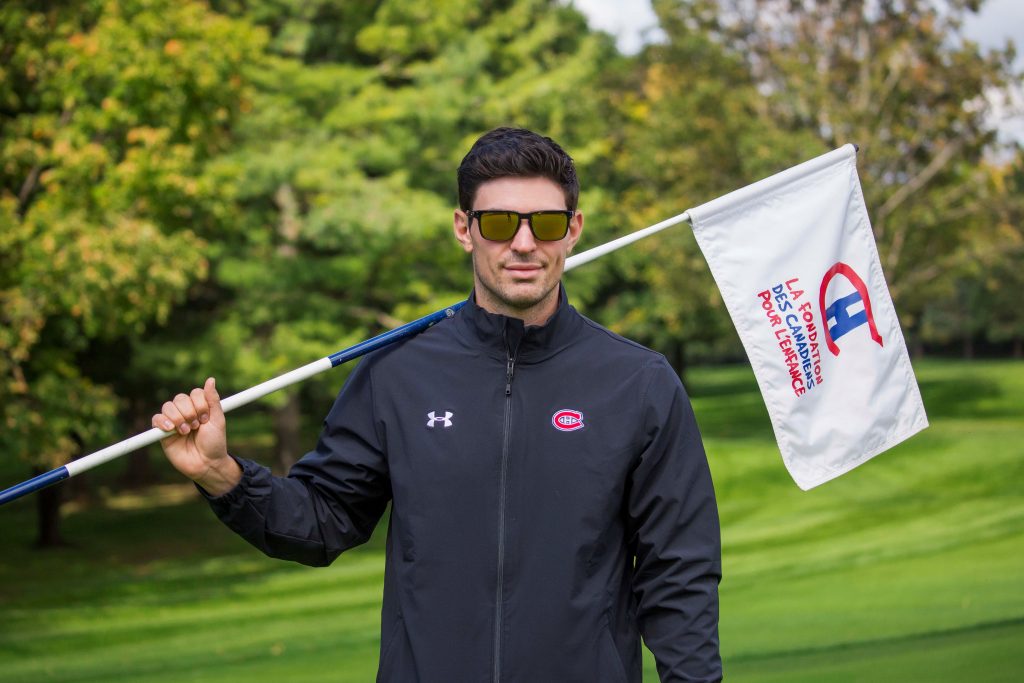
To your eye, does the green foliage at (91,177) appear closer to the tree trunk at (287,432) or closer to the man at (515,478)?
the tree trunk at (287,432)

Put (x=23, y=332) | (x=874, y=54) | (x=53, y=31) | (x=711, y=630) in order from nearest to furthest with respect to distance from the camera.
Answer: (x=711, y=630), (x=23, y=332), (x=53, y=31), (x=874, y=54)

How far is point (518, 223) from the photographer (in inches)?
111

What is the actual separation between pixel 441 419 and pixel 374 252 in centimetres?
1905

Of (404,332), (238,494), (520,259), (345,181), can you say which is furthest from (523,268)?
(345,181)

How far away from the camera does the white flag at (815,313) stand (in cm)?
369

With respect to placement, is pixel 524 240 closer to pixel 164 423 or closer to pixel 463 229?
pixel 463 229

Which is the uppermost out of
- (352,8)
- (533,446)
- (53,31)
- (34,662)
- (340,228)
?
(352,8)

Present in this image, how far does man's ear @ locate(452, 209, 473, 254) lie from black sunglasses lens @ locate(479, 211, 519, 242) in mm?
104

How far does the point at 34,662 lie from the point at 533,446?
1060cm

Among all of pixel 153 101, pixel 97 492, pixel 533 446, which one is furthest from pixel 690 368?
pixel 533 446

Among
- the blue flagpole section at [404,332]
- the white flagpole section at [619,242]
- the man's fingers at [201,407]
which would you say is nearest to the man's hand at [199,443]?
the man's fingers at [201,407]

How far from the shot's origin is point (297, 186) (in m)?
22.5

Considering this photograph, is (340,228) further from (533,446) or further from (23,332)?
(533,446)

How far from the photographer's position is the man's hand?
2758 millimetres
